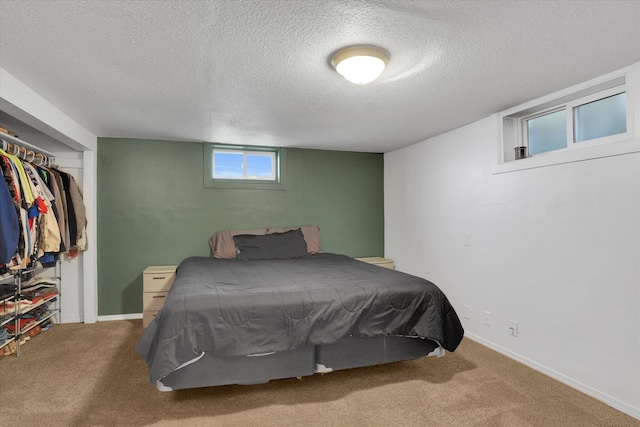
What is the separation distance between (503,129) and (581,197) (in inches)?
37.1

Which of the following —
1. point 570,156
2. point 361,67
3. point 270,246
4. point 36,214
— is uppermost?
A: point 361,67

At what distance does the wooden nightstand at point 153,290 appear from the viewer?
12.7 feet

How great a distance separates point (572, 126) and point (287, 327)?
2559 millimetres

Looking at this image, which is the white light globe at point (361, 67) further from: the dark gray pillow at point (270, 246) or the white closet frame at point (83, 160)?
the dark gray pillow at point (270, 246)

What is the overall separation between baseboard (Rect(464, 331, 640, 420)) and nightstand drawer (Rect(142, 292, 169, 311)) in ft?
10.8

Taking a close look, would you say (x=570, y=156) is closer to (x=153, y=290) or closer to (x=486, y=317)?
(x=486, y=317)

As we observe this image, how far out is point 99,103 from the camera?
2.95 metres

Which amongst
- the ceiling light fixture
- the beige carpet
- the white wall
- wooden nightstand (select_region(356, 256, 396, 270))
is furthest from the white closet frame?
the white wall

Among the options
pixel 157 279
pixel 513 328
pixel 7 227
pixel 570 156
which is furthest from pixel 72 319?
pixel 570 156

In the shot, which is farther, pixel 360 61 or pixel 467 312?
pixel 467 312

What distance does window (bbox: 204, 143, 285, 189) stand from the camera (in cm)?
454

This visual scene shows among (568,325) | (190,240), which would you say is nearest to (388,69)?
(568,325)

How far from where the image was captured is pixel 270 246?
432 centimetres

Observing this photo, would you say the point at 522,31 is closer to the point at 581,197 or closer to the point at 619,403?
the point at 581,197
